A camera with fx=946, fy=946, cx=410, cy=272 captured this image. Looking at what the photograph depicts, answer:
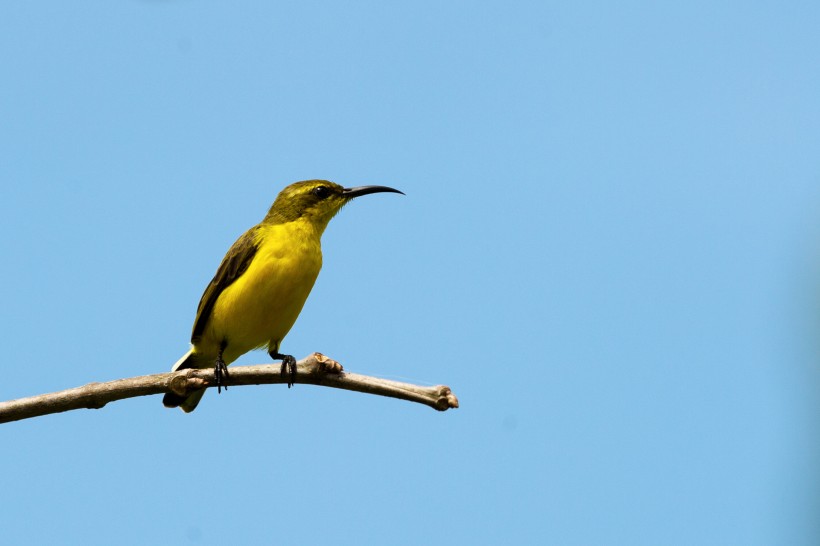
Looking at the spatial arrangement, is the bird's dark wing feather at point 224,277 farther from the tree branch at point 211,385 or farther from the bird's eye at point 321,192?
the tree branch at point 211,385

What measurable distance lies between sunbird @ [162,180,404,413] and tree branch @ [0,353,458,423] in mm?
1509

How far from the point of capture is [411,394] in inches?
192

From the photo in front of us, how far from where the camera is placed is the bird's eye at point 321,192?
9.15 meters

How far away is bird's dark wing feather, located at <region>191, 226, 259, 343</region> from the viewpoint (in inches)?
326

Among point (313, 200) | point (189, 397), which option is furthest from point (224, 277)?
point (313, 200)

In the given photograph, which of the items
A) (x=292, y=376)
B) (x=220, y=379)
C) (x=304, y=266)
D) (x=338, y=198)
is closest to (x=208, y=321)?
(x=304, y=266)

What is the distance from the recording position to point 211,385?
6.04 m

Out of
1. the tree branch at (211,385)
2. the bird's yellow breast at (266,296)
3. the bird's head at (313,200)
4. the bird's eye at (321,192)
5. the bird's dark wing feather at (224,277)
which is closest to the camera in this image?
the tree branch at (211,385)

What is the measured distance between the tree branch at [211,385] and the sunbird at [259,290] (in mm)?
1509

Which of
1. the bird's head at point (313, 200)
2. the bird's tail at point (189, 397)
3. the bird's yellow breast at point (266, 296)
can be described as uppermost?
the bird's head at point (313, 200)

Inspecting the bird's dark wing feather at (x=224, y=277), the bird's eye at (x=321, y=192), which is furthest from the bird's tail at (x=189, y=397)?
the bird's eye at (x=321, y=192)

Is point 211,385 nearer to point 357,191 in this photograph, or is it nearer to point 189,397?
point 189,397

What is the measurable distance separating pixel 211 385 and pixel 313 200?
3.37 metres

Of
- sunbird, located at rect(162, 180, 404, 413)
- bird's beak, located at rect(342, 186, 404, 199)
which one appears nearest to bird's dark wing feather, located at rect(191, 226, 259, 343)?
sunbird, located at rect(162, 180, 404, 413)
